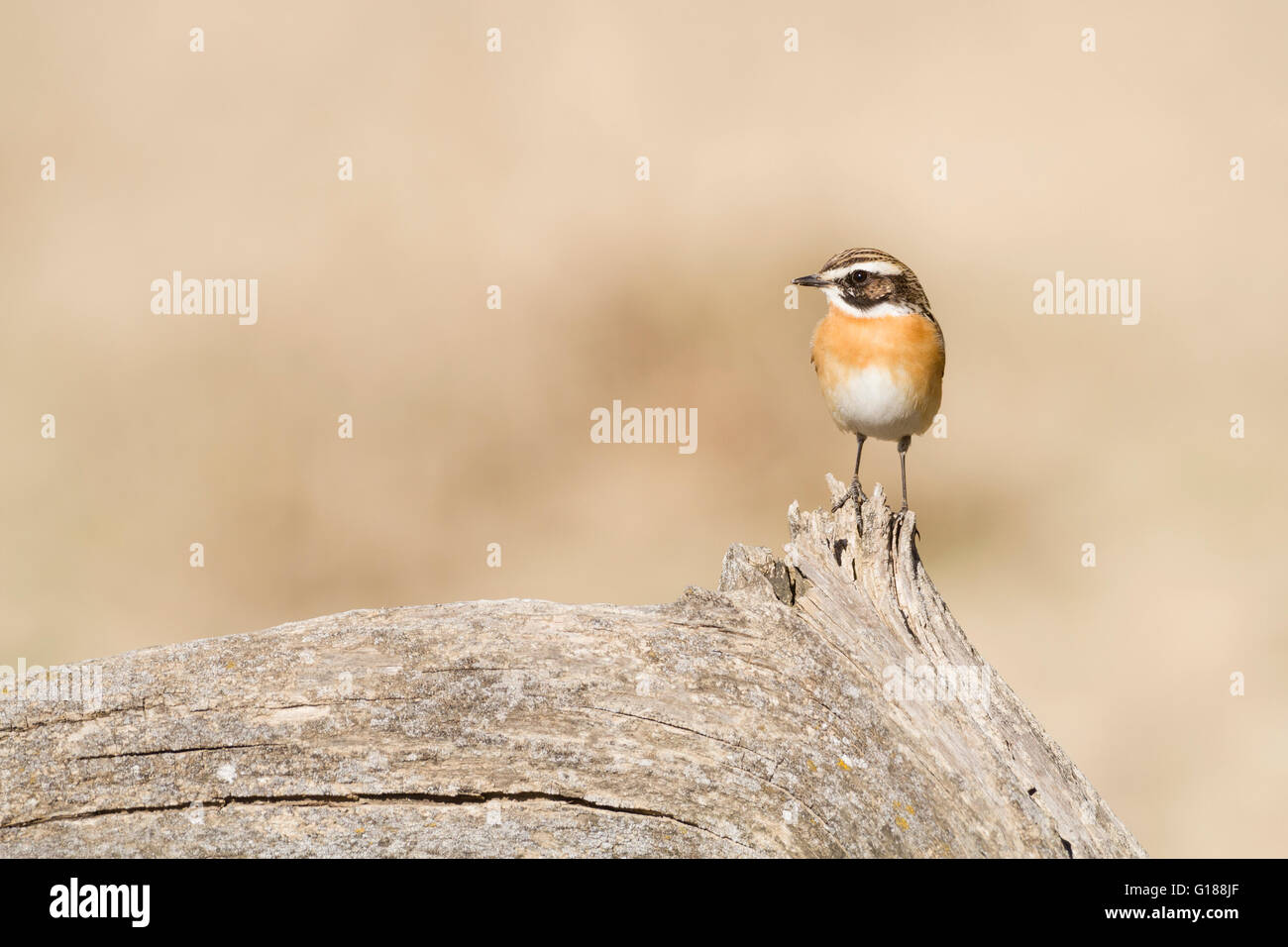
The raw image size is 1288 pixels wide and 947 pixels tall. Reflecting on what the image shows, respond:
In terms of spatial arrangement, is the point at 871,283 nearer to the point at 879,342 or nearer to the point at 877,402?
the point at 879,342

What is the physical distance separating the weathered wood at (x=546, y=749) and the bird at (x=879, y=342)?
7.89 ft

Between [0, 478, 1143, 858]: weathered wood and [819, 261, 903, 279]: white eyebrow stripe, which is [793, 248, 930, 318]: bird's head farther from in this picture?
[0, 478, 1143, 858]: weathered wood

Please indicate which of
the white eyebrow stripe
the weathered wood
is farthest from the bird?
the weathered wood

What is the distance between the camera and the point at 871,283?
310 inches

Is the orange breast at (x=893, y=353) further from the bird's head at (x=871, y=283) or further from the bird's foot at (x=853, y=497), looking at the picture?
the bird's foot at (x=853, y=497)

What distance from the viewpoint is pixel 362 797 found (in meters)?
5.18

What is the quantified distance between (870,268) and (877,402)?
0.90 m

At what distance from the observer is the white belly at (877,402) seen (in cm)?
786

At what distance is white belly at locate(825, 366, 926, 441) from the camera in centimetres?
786

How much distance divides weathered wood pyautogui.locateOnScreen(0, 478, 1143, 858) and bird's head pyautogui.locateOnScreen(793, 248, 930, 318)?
2.88m

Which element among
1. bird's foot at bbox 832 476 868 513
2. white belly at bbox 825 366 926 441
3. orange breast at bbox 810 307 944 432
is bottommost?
bird's foot at bbox 832 476 868 513

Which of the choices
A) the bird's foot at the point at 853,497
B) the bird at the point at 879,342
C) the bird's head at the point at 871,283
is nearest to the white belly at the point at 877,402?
the bird at the point at 879,342

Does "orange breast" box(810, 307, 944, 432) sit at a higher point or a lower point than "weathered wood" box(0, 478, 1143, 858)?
higher

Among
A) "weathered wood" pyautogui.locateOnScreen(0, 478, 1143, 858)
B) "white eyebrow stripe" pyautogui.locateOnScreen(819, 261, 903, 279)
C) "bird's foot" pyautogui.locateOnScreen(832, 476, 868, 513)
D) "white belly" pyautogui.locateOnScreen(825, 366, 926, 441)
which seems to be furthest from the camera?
"white belly" pyautogui.locateOnScreen(825, 366, 926, 441)
